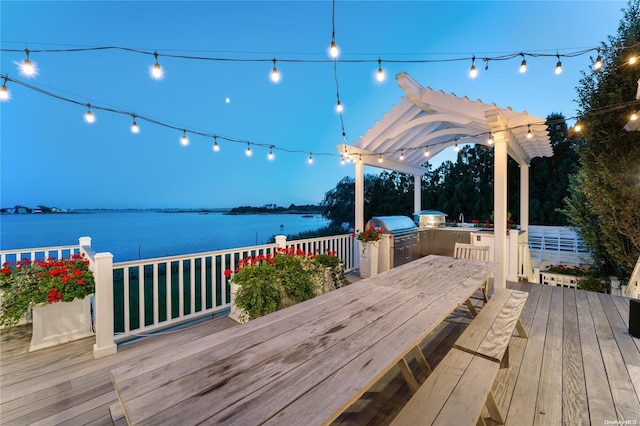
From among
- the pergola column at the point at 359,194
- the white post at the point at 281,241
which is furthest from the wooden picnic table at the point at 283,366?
the pergola column at the point at 359,194

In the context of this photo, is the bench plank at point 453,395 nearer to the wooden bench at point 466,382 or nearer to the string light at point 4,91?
the wooden bench at point 466,382

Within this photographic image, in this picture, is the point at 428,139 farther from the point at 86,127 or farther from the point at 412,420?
the point at 86,127

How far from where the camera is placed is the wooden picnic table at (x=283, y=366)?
0.85 metres

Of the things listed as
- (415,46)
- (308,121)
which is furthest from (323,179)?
(415,46)

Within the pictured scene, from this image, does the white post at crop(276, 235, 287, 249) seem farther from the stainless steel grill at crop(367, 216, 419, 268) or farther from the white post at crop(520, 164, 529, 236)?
the white post at crop(520, 164, 529, 236)

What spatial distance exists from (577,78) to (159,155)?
19.1m

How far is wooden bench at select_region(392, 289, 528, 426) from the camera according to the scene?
3.83 ft

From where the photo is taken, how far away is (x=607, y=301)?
12.1 ft

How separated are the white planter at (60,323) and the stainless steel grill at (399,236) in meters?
4.50

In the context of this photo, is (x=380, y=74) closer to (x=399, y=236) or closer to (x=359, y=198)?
(x=359, y=198)

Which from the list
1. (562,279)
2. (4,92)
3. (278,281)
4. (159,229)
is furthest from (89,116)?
(159,229)

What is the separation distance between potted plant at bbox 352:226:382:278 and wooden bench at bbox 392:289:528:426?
2735mm

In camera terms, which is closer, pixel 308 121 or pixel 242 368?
pixel 242 368

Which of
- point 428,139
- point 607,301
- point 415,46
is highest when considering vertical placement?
point 415,46
